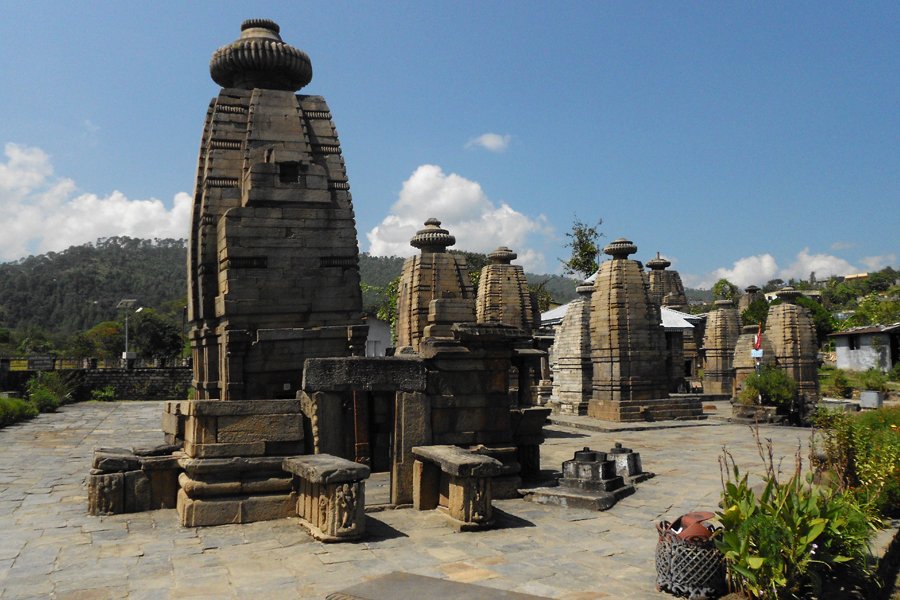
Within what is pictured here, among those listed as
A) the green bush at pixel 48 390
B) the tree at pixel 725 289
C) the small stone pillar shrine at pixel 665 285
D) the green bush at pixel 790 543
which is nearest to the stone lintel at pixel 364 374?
the green bush at pixel 790 543

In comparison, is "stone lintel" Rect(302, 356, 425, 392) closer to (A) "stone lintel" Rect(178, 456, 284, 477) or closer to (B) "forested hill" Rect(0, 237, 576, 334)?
(A) "stone lintel" Rect(178, 456, 284, 477)

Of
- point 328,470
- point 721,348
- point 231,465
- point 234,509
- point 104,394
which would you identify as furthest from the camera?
point 104,394

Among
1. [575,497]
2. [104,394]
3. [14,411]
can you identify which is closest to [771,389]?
[575,497]

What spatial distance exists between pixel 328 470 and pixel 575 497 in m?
3.44

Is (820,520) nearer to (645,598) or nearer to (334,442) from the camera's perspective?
(645,598)

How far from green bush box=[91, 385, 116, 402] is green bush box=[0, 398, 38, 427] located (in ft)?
32.8

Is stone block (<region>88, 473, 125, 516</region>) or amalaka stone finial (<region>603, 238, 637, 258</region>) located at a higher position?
amalaka stone finial (<region>603, 238, 637, 258</region>)

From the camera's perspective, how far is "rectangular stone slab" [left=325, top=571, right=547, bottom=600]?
213 inches

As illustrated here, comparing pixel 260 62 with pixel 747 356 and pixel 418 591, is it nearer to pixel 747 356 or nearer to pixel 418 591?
pixel 418 591

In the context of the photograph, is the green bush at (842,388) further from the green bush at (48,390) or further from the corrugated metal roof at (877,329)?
the green bush at (48,390)

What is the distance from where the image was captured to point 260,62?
1127 cm

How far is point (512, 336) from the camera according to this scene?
33.6 feet

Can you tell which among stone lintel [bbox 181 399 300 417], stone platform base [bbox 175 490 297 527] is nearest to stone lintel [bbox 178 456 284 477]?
stone platform base [bbox 175 490 297 527]

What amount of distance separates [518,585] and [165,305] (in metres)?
98.6
